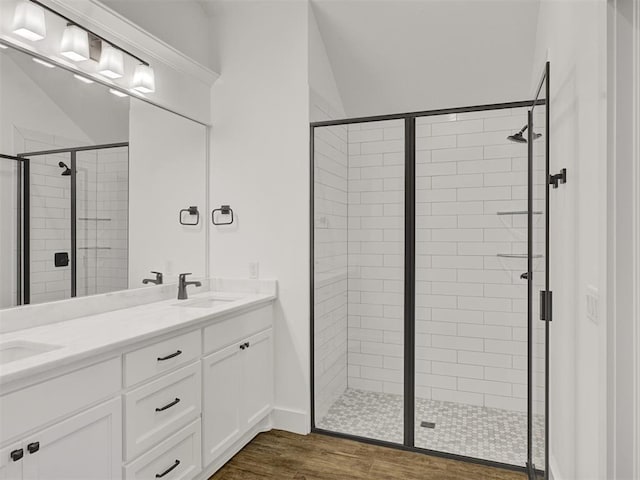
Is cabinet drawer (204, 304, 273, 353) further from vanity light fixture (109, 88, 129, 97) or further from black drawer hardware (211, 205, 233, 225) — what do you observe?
vanity light fixture (109, 88, 129, 97)

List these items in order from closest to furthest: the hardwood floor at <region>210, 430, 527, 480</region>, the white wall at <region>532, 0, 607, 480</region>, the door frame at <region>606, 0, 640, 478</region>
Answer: the door frame at <region>606, 0, 640, 478</region> < the white wall at <region>532, 0, 607, 480</region> < the hardwood floor at <region>210, 430, 527, 480</region>

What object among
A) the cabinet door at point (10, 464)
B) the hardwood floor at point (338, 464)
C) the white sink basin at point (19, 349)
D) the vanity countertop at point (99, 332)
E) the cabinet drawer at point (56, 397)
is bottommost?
the hardwood floor at point (338, 464)

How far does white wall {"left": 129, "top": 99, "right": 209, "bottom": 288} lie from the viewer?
2650 mm

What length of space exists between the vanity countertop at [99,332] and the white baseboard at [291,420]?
2.65 feet

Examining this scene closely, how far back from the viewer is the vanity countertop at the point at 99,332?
4.67ft

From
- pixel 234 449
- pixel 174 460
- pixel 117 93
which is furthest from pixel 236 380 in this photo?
pixel 117 93

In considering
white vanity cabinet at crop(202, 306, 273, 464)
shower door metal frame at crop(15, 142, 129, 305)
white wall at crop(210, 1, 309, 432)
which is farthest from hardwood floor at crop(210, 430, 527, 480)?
shower door metal frame at crop(15, 142, 129, 305)

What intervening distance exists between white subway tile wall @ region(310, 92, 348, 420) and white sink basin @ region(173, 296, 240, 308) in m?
0.61

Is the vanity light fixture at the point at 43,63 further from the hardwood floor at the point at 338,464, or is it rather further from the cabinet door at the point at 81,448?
the hardwood floor at the point at 338,464

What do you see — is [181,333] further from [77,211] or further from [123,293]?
[77,211]

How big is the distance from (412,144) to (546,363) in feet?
4.88

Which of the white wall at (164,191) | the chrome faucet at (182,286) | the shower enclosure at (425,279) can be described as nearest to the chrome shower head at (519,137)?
the shower enclosure at (425,279)

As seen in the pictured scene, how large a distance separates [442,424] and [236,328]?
4.85 ft

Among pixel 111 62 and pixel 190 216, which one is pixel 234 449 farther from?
pixel 111 62
